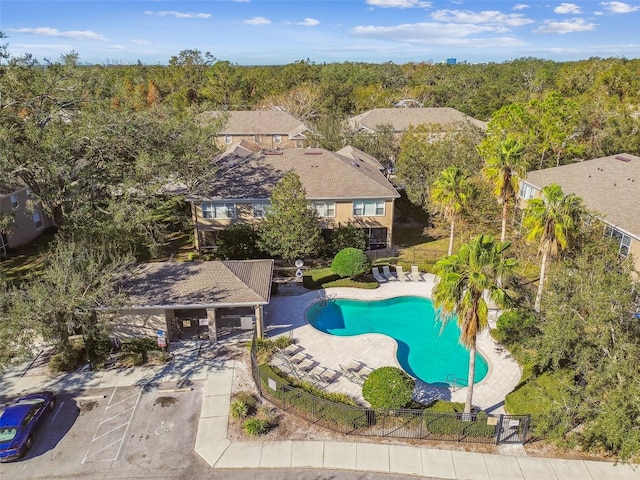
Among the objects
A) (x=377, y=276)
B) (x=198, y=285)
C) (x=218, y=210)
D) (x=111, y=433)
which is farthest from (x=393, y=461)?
(x=218, y=210)

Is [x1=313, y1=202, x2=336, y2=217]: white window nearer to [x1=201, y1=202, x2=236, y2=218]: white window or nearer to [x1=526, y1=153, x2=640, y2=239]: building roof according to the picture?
[x1=201, y1=202, x2=236, y2=218]: white window

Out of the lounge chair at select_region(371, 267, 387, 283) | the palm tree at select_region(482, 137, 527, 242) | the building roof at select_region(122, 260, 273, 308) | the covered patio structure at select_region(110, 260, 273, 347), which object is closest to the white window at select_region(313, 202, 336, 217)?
the lounge chair at select_region(371, 267, 387, 283)

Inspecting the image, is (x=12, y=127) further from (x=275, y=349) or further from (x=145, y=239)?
(x=275, y=349)

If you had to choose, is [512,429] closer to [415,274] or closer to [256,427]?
[256,427]

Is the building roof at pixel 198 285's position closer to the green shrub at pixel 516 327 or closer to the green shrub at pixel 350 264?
the green shrub at pixel 350 264

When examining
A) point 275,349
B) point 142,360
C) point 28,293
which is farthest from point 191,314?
point 28,293
